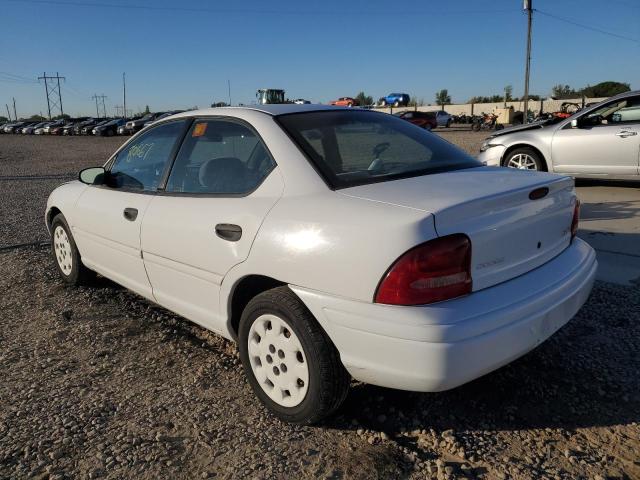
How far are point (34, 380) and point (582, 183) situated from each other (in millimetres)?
9055

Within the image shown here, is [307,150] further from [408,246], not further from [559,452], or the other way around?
[559,452]

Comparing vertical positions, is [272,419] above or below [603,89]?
below

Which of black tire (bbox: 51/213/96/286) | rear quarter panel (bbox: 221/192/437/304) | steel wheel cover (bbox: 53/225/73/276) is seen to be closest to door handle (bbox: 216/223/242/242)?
rear quarter panel (bbox: 221/192/437/304)

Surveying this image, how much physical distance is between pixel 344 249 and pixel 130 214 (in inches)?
74.7

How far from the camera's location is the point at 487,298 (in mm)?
2223

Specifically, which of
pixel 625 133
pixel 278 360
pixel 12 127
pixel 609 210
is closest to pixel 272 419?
pixel 278 360

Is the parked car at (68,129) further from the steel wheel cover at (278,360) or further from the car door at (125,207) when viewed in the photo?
the steel wheel cover at (278,360)

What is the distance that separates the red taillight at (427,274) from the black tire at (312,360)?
0.38m

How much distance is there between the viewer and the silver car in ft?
26.2

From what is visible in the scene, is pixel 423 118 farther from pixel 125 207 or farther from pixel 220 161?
pixel 220 161

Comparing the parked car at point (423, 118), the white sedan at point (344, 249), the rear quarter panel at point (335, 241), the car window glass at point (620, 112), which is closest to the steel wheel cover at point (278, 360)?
the white sedan at point (344, 249)

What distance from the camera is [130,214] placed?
3.55 m

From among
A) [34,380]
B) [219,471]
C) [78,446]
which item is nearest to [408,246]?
[219,471]

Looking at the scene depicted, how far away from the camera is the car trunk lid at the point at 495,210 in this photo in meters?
2.22
